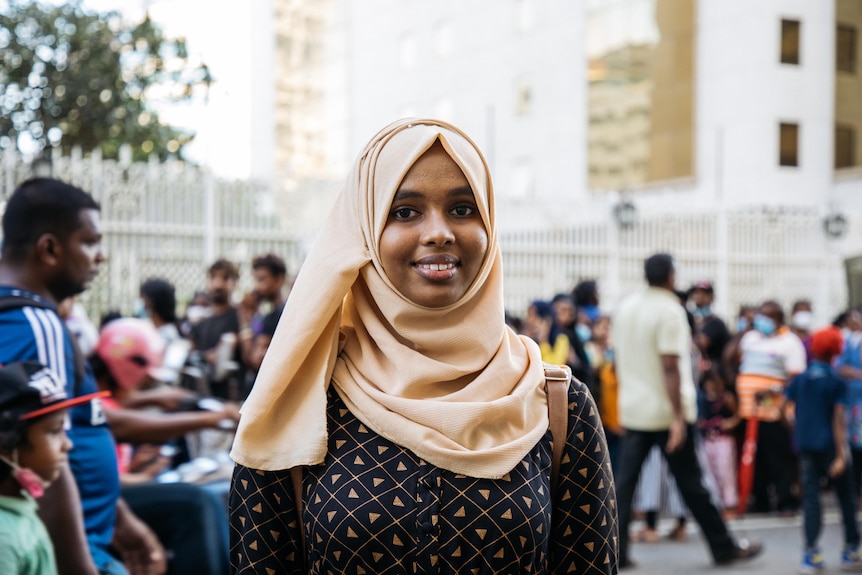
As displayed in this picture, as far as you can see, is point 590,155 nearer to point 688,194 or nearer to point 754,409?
point 688,194

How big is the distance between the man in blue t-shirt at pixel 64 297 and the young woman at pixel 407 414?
1016 millimetres

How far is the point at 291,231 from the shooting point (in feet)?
39.3

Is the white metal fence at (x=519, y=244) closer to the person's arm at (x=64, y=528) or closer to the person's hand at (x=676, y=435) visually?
the person's hand at (x=676, y=435)

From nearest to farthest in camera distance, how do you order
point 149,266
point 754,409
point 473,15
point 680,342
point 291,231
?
point 680,342 < point 754,409 < point 149,266 < point 291,231 < point 473,15

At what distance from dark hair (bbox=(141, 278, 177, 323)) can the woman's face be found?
219 inches

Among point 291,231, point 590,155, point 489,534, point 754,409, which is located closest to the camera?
point 489,534

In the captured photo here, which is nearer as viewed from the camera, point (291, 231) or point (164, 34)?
point (291, 231)

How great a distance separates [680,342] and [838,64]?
64.7 ft

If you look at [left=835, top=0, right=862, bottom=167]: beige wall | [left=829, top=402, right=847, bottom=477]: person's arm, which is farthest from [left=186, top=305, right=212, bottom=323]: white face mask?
[left=835, top=0, right=862, bottom=167]: beige wall

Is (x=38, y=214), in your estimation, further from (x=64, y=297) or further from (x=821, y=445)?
(x=821, y=445)

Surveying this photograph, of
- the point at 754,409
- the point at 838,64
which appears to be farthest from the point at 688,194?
the point at 754,409

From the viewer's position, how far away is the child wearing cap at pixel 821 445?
675 centimetres

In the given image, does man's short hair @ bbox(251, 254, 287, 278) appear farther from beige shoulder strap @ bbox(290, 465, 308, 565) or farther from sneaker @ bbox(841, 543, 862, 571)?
beige shoulder strap @ bbox(290, 465, 308, 565)

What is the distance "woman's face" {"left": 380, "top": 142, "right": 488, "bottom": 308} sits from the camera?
77.9 inches
